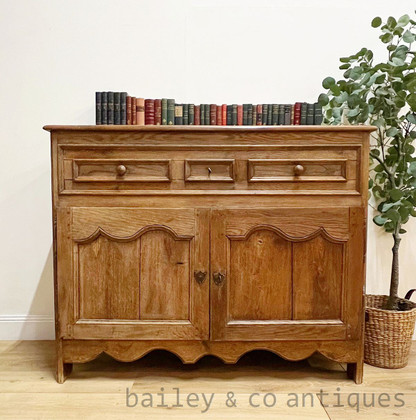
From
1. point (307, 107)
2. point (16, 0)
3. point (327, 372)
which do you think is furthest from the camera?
point (16, 0)

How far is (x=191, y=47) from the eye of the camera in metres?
2.06

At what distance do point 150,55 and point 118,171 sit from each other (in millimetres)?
812

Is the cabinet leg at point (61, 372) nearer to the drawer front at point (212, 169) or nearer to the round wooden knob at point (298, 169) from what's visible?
the drawer front at point (212, 169)

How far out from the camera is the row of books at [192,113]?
6.06ft

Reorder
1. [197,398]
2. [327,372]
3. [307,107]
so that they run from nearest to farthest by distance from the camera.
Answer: [197,398], [327,372], [307,107]

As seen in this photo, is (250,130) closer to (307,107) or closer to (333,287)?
(307,107)

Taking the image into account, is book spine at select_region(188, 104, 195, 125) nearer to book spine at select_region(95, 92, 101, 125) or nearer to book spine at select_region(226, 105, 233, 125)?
book spine at select_region(226, 105, 233, 125)

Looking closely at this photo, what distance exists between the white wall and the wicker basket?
3.59 ft

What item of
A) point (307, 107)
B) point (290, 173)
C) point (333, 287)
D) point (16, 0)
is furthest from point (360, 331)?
point (16, 0)

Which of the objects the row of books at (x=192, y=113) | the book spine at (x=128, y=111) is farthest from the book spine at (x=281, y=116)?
the book spine at (x=128, y=111)

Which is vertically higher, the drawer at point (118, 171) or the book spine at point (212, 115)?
the book spine at point (212, 115)

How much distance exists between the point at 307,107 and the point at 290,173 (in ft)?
1.48

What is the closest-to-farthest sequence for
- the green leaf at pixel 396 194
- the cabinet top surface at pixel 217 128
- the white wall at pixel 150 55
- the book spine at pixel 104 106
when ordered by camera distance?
the cabinet top surface at pixel 217 128 < the green leaf at pixel 396 194 < the book spine at pixel 104 106 < the white wall at pixel 150 55

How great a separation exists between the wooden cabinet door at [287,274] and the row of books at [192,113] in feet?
1.70
